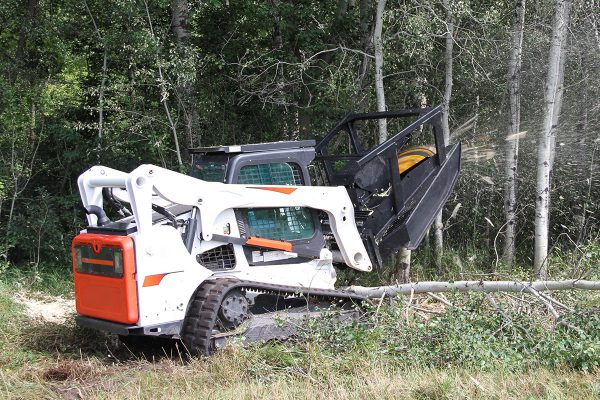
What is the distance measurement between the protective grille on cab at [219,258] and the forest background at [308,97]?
4.18m

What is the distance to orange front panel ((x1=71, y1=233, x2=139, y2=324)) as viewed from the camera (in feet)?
22.6

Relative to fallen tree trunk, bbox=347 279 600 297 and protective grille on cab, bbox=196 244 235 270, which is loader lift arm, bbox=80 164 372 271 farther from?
fallen tree trunk, bbox=347 279 600 297

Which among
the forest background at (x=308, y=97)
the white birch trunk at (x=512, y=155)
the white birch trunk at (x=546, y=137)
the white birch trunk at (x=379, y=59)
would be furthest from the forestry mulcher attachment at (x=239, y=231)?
the forest background at (x=308, y=97)

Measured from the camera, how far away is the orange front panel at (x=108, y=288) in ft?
22.6

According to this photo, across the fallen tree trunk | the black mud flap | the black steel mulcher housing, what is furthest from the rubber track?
the black mud flap

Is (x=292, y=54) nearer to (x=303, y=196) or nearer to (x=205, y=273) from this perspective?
(x=303, y=196)

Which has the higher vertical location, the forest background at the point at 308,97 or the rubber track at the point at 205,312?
the forest background at the point at 308,97

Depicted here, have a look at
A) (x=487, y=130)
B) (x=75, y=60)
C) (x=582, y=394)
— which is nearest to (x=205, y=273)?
(x=582, y=394)

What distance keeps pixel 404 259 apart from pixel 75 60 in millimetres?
7046

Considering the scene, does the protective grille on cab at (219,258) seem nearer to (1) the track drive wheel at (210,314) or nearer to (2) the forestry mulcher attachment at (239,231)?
(2) the forestry mulcher attachment at (239,231)

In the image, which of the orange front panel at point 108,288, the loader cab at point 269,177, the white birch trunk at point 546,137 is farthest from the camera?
the white birch trunk at point 546,137

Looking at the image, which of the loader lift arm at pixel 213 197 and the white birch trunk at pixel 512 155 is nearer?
the loader lift arm at pixel 213 197

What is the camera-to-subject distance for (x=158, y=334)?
23.1 ft

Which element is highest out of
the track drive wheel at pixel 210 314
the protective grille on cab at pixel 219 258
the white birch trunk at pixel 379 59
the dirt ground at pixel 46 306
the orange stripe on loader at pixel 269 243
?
the white birch trunk at pixel 379 59
